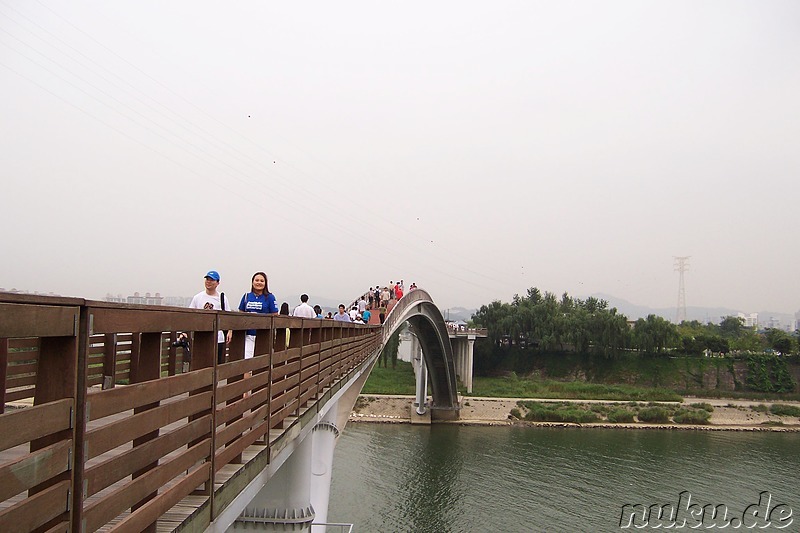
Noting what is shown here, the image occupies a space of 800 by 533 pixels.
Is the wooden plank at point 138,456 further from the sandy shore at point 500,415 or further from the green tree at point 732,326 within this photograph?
the green tree at point 732,326

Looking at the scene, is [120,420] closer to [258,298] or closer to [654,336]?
[258,298]

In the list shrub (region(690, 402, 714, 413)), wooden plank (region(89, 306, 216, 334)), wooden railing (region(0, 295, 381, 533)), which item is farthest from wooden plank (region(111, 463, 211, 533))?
shrub (region(690, 402, 714, 413))

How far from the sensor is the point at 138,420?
267 cm

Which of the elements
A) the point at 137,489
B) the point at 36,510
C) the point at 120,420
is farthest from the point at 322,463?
the point at 36,510

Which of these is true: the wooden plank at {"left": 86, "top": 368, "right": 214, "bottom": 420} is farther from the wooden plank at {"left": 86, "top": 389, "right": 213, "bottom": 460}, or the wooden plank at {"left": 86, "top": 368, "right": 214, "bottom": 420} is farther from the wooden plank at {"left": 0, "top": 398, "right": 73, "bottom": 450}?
the wooden plank at {"left": 0, "top": 398, "right": 73, "bottom": 450}

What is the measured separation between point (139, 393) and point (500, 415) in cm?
4384

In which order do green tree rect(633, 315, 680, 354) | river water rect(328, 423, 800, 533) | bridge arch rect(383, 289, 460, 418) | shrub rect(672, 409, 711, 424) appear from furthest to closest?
green tree rect(633, 315, 680, 354)
shrub rect(672, 409, 711, 424)
bridge arch rect(383, 289, 460, 418)
river water rect(328, 423, 800, 533)

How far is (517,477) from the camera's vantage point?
1125 inches

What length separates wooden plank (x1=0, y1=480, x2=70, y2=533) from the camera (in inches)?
73.1

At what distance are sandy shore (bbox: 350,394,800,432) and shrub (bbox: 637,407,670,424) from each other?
0.90 meters

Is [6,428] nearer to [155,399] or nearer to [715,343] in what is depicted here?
[155,399]

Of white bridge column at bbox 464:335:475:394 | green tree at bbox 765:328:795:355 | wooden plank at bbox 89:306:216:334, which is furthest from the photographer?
green tree at bbox 765:328:795:355

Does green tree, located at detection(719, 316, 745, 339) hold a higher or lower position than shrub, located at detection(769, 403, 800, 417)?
higher

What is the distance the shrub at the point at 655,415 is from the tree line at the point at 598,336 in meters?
12.9
